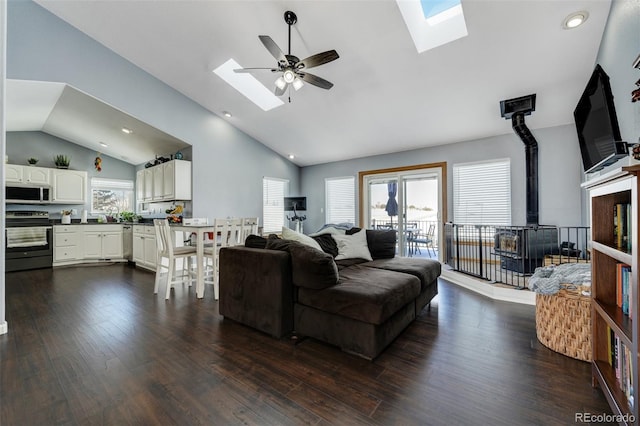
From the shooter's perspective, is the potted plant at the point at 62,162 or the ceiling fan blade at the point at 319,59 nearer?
the ceiling fan blade at the point at 319,59

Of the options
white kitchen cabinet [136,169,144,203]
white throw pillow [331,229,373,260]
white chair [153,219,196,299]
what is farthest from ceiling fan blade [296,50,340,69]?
white kitchen cabinet [136,169,144,203]

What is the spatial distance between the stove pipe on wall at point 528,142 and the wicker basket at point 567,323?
105 inches

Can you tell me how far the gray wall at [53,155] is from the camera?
5.56 metres

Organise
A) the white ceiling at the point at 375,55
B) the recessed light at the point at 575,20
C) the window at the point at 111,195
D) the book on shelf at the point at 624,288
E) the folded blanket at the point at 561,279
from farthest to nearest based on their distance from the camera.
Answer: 1. the window at the point at 111,195
2. the white ceiling at the point at 375,55
3. the recessed light at the point at 575,20
4. the folded blanket at the point at 561,279
5. the book on shelf at the point at 624,288

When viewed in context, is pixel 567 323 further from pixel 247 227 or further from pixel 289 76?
pixel 247 227

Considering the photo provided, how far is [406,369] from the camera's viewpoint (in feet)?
5.93

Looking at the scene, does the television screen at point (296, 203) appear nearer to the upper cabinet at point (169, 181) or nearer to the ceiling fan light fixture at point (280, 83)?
the upper cabinet at point (169, 181)

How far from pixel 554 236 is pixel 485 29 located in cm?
311

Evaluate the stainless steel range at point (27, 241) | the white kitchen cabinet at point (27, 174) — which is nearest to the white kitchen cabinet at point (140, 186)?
the white kitchen cabinet at point (27, 174)

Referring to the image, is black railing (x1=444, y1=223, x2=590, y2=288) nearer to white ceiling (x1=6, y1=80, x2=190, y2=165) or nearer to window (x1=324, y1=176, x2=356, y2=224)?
window (x1=324, y1=176, x2=356, y2=224)

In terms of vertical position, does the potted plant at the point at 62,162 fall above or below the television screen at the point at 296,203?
above

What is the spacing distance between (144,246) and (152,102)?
2.73 meters

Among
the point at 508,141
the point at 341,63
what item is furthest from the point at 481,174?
the point at 341,63

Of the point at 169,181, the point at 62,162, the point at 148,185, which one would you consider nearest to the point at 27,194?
the point at 62,162
